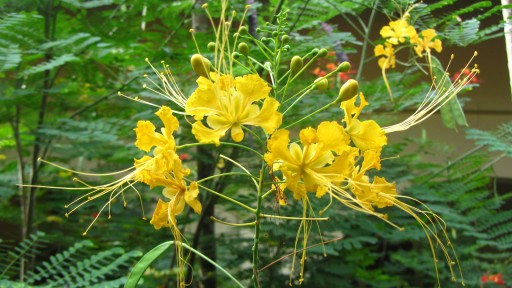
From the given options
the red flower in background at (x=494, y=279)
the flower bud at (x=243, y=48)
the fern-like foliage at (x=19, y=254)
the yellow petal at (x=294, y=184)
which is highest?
the flower bud at (x=243, y=48)

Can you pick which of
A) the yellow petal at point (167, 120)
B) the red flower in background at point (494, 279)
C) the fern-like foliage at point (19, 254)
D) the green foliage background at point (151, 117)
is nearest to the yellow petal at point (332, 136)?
the yellow petal at point (167, 120)

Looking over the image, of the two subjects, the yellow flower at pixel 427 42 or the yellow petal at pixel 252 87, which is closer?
the yellow petal at pixel 252 87

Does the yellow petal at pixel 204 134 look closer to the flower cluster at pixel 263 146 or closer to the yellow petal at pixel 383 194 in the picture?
the flower cluster at pixel 263 146

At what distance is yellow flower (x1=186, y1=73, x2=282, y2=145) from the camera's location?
89 cm

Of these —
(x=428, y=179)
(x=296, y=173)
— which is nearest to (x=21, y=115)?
(x=428, y=179)

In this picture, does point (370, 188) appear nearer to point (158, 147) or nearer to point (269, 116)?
point (269, 116)

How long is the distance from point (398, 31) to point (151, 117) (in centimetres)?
81

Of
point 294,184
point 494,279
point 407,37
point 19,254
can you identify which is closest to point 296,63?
point 294,184

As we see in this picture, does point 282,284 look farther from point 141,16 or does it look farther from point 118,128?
point 141,16

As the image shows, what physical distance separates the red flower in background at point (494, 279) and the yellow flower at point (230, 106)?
6.19ft

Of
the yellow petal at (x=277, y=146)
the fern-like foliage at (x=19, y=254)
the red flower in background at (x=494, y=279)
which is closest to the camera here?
the yellow petal at (x=277, y=146)

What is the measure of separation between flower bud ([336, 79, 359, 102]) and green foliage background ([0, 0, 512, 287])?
0.82 m

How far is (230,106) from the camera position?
0.93 metres

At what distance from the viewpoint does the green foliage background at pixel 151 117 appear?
2016 mm
